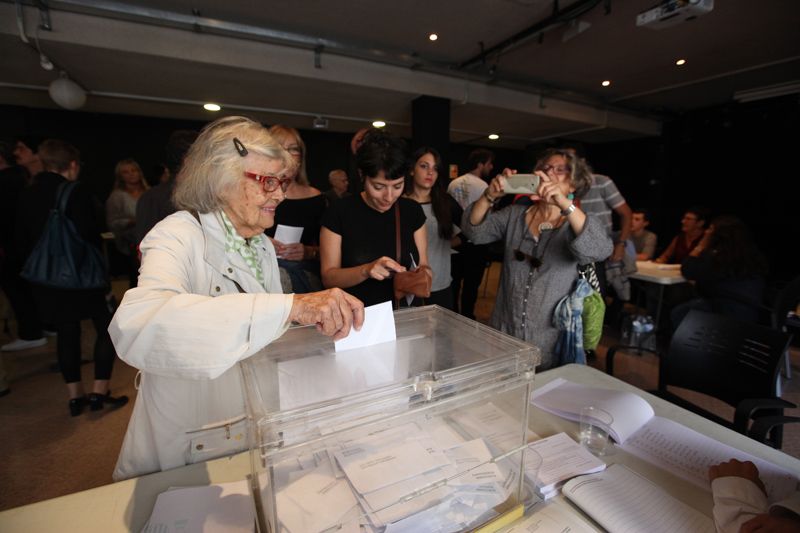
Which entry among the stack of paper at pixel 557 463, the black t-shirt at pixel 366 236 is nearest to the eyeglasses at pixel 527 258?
the black t-shirt at pixel 366 236

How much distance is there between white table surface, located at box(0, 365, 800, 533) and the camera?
76cm

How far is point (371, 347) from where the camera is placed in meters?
0.84

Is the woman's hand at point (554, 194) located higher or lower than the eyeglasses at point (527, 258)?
higher

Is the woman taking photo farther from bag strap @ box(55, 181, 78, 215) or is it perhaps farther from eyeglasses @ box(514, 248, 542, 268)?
eyeglasses @ box(514, 248, 542, 268)

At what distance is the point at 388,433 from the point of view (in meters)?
0.75

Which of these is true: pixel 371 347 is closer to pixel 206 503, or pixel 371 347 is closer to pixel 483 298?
pixel 206 503

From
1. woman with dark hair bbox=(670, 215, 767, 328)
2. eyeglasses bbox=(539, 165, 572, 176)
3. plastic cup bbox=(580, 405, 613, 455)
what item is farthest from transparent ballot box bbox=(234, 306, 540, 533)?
woman with dark hair bbox=(670, 215, 767, 328)

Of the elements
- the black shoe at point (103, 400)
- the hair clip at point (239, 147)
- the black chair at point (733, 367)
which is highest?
the hair clip at point (239, 147)

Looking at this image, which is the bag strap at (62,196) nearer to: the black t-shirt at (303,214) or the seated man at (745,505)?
the black t-shirt at (303,214)

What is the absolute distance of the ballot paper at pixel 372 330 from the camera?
2.66 ft

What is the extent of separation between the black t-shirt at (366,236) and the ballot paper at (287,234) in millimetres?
294

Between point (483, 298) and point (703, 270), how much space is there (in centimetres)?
292

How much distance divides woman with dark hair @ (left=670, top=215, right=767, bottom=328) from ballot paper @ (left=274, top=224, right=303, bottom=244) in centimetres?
348

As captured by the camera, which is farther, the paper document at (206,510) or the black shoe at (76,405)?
the black shoe at (76,405)
